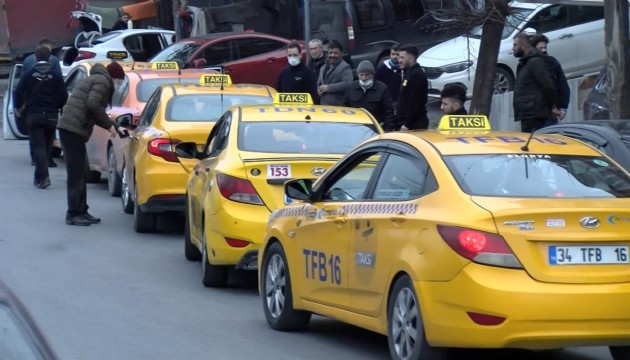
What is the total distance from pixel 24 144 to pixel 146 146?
11607 millimetres

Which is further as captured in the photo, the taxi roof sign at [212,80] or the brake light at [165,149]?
the taxi roof sign at [212,80]

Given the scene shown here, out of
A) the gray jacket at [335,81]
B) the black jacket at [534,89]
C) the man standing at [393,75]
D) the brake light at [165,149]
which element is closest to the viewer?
the brake light at [165,149]

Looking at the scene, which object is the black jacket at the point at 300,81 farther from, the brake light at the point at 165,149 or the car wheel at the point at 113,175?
the brake light at the point at 165,149

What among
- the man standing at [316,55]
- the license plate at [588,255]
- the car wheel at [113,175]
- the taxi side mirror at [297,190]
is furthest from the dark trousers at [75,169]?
the license plate at [588,255]

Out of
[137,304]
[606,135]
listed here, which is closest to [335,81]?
[137,304]

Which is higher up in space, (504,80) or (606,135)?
(606,135)

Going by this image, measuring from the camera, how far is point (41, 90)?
1864 cm

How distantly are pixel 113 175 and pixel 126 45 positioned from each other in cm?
1267

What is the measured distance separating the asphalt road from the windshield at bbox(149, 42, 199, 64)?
9.39 metres

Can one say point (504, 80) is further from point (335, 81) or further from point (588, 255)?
point (588, 255)

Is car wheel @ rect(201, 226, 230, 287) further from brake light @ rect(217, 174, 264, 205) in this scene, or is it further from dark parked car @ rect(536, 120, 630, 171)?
dark parked car @ rect(536, 120, 630, 171)

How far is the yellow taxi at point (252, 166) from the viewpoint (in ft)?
34.8

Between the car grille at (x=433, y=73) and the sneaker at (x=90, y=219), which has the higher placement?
the car grille at (x=433, y=73)

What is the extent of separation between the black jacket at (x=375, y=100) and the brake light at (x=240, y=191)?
5.16 meters
